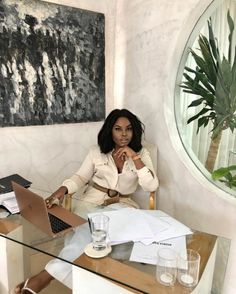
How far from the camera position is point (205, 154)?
2.50 meters

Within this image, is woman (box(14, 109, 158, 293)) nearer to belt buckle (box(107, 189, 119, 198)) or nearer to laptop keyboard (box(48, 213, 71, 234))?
belt buckle (box(107, 189, 119, 198))

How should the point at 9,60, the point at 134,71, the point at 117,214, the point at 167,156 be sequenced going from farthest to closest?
the point at 134,71 < the point at 167,156 < the point at 9,60 < the point at 117,214

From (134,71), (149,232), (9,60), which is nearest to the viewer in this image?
(149,232)

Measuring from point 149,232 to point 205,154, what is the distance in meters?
1.31

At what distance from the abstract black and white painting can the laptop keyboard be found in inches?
36.4

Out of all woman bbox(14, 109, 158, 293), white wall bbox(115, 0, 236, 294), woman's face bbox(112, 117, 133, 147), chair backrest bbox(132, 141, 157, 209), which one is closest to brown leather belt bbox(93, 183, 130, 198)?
woman bbox(14, 109, 158, 293)

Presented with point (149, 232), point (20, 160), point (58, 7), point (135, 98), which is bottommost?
point (149, 232)

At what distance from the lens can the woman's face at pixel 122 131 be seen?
213 centimetres

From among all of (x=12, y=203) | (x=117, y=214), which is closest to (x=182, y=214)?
(x=117, y=214)

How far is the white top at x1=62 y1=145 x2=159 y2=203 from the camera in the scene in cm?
212

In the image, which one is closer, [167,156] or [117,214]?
[117,214]

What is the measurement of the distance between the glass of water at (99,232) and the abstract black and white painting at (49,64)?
118 centimetres

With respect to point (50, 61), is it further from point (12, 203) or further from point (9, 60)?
point (12, 203)

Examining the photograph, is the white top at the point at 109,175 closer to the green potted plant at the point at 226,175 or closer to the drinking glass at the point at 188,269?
the green potted plant at the point at 226,175
